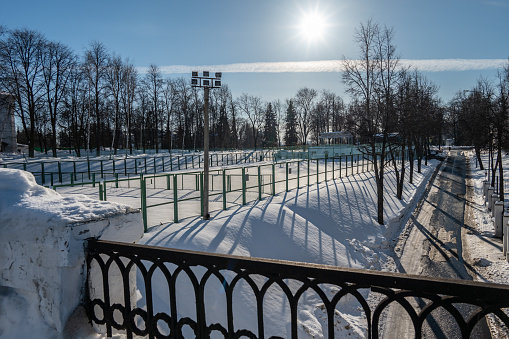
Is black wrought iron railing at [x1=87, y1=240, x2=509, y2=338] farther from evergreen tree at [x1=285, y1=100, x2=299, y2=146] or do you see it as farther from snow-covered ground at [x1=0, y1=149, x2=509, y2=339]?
evergreen tree at [x1=285, y1=100, x2=299, y2=146]

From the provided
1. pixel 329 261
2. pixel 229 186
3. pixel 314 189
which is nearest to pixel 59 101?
pixel 229 186

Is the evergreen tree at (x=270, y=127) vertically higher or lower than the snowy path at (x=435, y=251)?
higher

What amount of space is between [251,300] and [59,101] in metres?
36.6

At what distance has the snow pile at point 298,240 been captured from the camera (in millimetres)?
6383

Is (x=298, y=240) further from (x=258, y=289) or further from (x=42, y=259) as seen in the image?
(x=42, y=259)

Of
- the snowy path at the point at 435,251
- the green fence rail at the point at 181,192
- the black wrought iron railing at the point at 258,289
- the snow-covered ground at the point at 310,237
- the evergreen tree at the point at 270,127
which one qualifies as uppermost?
the evergreen tree at the point at 270,127

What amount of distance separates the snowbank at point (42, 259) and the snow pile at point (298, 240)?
11.5 feet

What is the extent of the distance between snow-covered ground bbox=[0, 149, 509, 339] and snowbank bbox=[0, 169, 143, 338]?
11.7ft

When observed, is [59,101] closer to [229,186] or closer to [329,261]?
[229,186]

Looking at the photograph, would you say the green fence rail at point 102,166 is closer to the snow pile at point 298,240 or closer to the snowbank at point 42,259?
the snow pile at point 298,240

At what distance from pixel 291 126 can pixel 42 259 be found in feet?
246

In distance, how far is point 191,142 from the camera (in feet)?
212

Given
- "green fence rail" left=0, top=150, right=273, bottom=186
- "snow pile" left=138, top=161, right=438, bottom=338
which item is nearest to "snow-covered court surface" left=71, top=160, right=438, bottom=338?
"snow pile" left=138, top=161, right=438, bottom=338

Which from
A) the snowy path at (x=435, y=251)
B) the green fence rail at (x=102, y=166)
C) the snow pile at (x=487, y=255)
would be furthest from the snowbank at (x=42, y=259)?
the green fence rail at (x=102, y=166)
